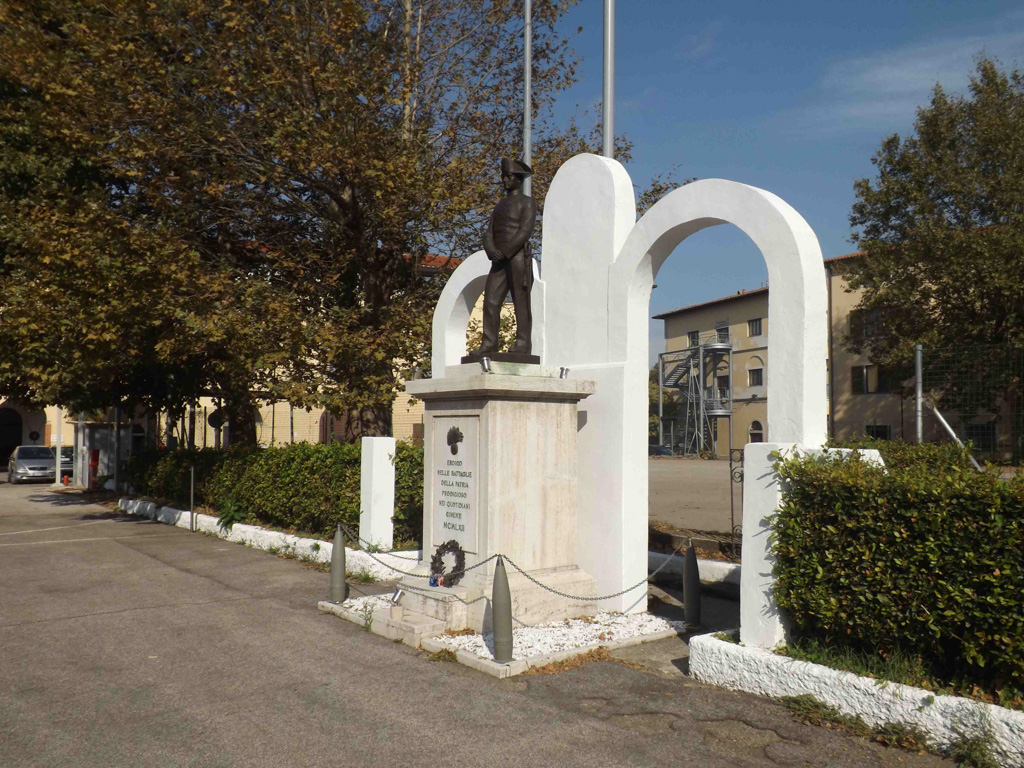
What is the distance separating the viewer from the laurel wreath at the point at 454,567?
827 centimetres

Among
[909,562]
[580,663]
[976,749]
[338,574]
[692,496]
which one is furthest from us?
[692,496]

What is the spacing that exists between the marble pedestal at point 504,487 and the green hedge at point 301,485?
11.0 feet

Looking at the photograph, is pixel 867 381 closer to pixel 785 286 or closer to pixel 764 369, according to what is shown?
pixel 764 369

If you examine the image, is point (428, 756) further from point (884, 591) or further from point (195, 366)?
point (195, 366)

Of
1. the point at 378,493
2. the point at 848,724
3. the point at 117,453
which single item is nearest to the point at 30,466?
the point at 117,453

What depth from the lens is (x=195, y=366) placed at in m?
19.3

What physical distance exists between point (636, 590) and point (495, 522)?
176cm

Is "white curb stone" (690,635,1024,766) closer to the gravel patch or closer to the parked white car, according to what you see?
the gravel patch

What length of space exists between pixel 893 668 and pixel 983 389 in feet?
14.0

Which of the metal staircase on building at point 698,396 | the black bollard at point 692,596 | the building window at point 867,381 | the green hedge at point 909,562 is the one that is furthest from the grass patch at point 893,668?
the building window at point 867,381

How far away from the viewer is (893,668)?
5.50 meters

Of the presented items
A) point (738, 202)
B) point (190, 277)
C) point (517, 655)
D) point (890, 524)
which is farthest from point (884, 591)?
point (190, 277)

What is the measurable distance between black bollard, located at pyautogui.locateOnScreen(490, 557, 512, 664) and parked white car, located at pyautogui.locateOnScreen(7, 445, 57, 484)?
30.4 m

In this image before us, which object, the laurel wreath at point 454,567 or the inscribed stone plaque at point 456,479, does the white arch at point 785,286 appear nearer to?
the inscribed stone plaque at point 456,479
